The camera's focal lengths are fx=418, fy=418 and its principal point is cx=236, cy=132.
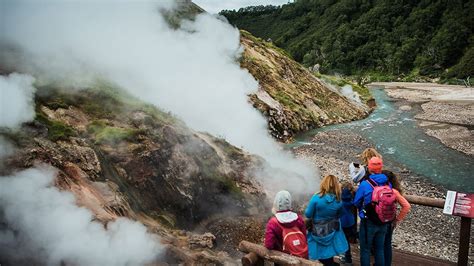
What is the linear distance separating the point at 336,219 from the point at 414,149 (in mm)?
16555

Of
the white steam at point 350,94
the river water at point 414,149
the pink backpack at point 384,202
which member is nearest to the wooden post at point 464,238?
the pink backpack at point 384,202

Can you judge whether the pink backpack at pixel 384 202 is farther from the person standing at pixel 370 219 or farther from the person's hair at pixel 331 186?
the person's hair at pixel 331 186

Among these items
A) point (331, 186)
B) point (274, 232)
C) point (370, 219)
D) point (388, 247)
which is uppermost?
point (331, 186)

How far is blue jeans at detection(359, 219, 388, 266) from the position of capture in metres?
5.40

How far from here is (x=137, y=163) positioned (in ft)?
30.9

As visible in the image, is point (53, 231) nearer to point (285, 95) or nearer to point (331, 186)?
point (331, 186)

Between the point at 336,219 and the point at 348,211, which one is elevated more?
the point at 336,219

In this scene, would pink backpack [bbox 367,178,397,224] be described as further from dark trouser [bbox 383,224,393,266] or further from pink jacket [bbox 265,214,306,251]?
pink jacket [bbox 265,214,306,251]

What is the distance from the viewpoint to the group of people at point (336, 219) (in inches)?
191

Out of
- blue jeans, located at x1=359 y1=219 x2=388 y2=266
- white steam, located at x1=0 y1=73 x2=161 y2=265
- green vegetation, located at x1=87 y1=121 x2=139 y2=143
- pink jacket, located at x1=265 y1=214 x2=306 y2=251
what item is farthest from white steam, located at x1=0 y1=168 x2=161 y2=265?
blue jeans, located at x1=359 y1=219 x2=388 y2=266

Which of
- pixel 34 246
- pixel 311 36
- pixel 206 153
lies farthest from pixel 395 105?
pixel 311 36

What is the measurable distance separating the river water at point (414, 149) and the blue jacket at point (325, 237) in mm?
10695

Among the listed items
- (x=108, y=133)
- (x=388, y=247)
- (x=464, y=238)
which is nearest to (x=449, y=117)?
(x=464, y=238)

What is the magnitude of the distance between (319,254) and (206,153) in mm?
6322
